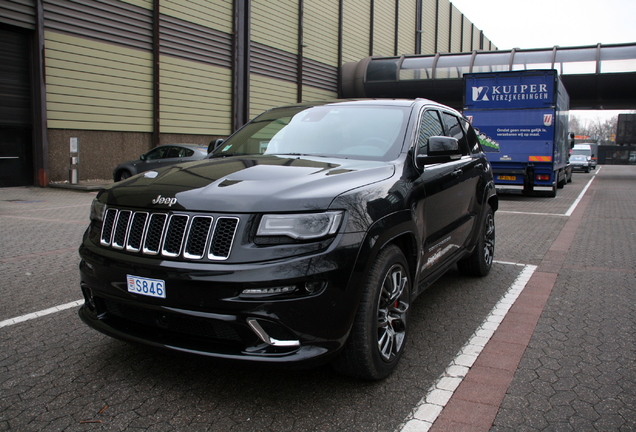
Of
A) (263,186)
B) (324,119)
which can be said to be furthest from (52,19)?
(263,186)

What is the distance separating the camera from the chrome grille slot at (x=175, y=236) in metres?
2.91

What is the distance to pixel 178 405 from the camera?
301 cm

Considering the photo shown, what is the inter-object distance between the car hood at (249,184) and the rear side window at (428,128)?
61cm

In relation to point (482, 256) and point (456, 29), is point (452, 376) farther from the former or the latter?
point (456, 29)

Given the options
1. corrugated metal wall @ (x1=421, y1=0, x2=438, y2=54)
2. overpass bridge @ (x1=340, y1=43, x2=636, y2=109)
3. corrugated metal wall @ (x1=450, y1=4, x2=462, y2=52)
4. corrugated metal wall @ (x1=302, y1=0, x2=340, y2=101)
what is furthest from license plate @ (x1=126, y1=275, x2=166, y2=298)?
corrugated metal wall @ (x1=450, y1=4, x2=462, y2=52)

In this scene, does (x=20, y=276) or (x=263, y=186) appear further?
(x=20, y=276)

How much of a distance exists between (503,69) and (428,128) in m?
26.6

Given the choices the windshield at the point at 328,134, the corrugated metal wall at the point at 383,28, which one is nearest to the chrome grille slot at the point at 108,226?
the windshield at the point at 328,134

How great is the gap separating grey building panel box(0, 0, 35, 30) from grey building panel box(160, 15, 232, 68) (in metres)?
5.13

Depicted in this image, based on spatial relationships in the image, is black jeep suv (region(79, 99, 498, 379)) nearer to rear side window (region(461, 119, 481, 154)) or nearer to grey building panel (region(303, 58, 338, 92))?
rear side window (region(461, 119, 481, 154))

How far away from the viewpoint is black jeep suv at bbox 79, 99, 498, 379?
276cm

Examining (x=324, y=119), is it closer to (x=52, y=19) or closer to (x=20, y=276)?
(x=20, y=276)

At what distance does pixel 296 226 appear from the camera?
2832mm

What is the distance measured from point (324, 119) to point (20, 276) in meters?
3.71
